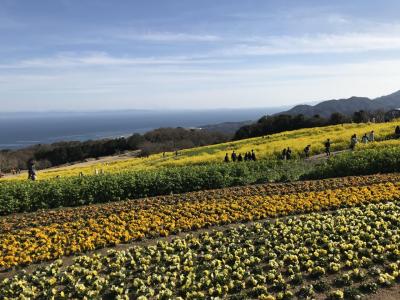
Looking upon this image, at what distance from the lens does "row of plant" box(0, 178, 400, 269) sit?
15.1m

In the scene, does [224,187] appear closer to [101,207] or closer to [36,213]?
[101,207]

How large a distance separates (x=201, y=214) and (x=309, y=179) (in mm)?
10190

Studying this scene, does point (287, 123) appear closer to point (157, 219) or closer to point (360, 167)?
point (360, 167)

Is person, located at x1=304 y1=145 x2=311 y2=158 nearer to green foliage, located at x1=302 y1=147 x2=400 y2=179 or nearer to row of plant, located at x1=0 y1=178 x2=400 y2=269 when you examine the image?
green foliage, located at x1=302 y1=147 x2=400 y2=179

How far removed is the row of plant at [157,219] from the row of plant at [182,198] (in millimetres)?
243

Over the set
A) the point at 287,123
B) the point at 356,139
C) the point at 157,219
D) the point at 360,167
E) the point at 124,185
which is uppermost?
the point at 287,123

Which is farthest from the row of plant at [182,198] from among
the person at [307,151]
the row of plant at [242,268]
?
the person at [307,151]

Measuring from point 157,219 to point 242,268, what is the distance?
5.63 m

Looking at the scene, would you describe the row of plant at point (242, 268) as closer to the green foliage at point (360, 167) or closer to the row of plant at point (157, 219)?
the row of plant at point (157, 219)

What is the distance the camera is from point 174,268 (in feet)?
42.4

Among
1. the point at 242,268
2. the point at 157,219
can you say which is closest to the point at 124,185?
the point at 157,219

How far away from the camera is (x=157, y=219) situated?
17.7 meters

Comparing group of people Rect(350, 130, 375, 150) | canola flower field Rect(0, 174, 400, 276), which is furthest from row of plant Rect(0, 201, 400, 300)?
group of people Rect(350, 130, 375, 150)

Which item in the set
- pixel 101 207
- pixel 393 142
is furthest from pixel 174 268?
pixel 393 142
